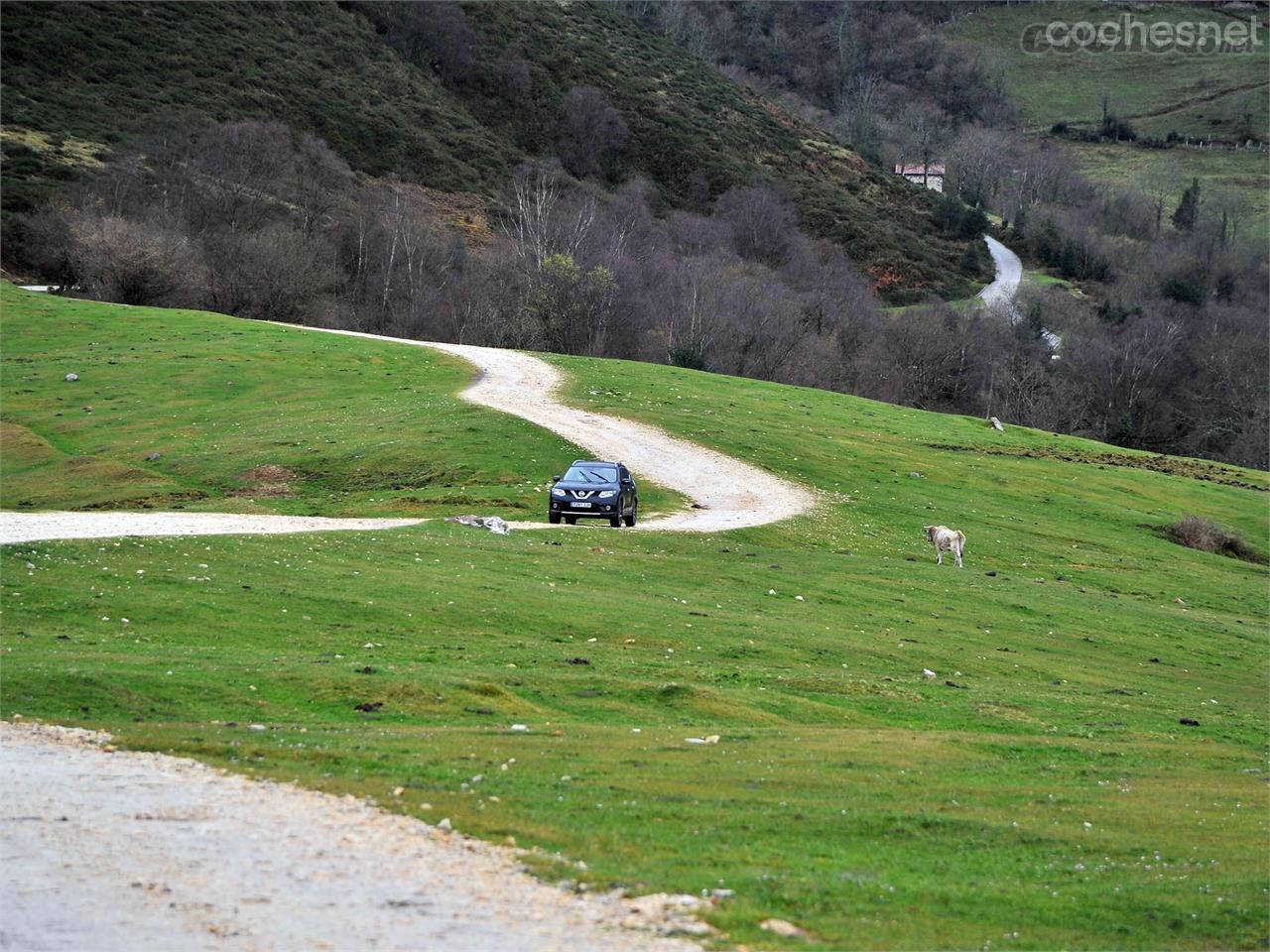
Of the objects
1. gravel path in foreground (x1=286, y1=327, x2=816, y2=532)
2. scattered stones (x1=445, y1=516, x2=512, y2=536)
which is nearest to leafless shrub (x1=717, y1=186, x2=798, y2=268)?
gravel path in foreground (x1=286, y1=327, x2=816, y2=532)

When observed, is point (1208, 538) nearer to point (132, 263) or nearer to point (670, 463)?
point (670, 463)

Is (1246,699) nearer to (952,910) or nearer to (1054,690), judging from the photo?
(1054,690)

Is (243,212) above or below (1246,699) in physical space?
above

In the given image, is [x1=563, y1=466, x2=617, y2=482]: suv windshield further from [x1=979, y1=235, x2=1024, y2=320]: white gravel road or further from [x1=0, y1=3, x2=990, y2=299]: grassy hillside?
[x1=979, y1=235, x2=1024, y2=320]: white gravel road

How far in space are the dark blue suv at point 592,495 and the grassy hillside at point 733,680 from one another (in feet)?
4.87

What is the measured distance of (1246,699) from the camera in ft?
102

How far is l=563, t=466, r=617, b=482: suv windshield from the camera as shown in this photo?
42.0 meters

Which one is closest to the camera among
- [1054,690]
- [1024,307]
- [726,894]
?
[726,894]

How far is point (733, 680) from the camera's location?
78.3 feet

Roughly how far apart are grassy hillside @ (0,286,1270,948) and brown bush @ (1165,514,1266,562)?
5.70 ft

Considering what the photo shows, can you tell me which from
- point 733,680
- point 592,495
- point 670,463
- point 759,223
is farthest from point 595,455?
point 759,223

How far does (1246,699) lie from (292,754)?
24.9 metres

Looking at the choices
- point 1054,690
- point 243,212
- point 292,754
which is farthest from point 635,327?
point 292,754

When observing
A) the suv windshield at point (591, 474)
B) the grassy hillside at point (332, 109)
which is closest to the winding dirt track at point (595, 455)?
the suv windshield at point (591, 474)
